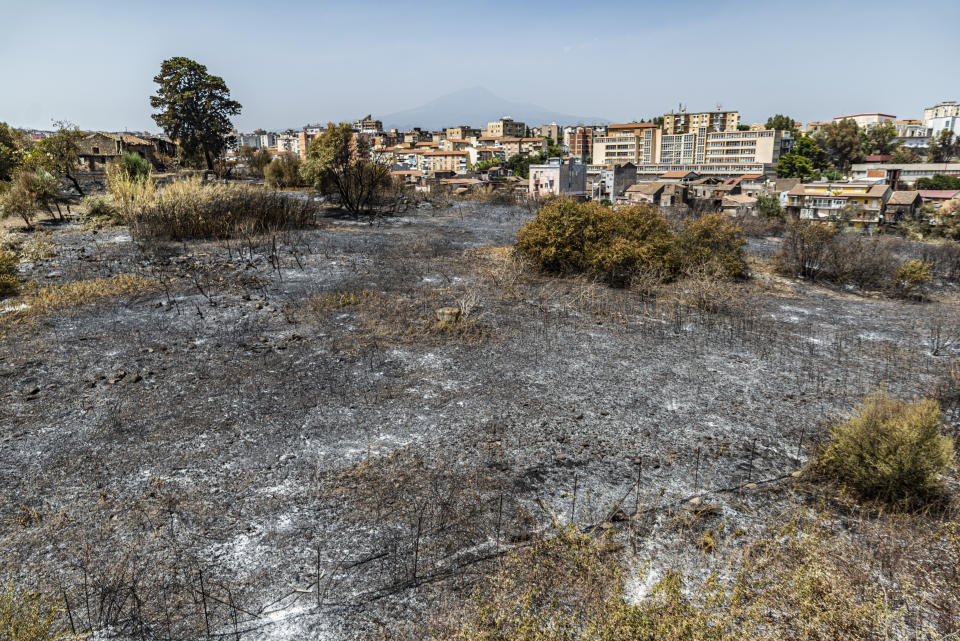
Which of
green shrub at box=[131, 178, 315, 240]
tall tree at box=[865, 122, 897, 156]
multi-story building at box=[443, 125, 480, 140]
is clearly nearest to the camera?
green shrub at box=[131, 178, 315, 240]

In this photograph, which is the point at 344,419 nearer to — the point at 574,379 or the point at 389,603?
the point at 389,603

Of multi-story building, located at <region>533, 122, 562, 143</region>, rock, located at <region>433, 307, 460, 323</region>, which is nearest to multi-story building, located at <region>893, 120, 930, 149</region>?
multi-story building, located at <region>533, 122, 562, 143</region>

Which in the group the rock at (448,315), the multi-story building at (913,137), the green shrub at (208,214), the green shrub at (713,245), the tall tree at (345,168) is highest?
the multi-story building at (913,137)

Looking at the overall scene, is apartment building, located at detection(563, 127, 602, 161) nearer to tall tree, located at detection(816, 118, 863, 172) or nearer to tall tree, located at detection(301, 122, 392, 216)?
tall tree, located at detection(816, 118, 863, 172)

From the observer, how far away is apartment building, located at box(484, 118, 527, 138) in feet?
466

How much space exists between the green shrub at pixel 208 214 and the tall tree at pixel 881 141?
113003 millimetres

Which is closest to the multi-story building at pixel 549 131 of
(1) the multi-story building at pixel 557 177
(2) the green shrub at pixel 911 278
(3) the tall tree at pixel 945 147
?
(3) the tall tree at pixel 945 147

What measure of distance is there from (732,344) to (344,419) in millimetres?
6563

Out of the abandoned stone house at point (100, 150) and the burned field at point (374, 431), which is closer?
the burned field at point (374, 431)

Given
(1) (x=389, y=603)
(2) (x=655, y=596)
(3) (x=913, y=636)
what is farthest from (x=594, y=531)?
(3) (x=913, y=636)

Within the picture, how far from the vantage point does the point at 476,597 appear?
356 cm

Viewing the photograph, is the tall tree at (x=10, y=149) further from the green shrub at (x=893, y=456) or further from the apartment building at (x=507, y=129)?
the apartment building at (x=507, y=129)

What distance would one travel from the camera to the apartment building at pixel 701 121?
90.1 meters

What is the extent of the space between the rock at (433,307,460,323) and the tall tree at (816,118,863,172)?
10241 cm
